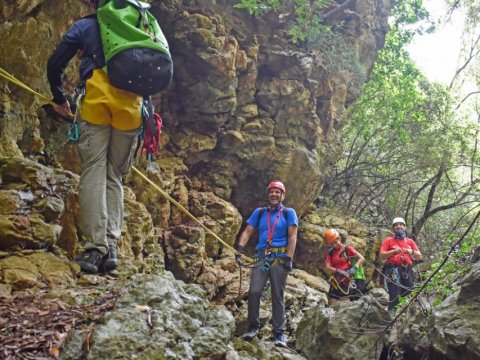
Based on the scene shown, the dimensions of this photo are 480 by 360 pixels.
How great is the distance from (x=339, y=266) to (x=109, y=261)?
499 cm

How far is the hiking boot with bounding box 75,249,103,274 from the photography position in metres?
3.74

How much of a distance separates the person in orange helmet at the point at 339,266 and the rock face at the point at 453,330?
2.97m

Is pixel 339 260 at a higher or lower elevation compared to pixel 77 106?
lower

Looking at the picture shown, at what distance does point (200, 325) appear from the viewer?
3.13 metres

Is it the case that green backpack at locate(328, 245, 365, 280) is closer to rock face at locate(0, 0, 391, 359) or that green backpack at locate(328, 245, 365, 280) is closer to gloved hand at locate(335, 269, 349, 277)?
gloved hand at locate(335, 269, 349, 277)

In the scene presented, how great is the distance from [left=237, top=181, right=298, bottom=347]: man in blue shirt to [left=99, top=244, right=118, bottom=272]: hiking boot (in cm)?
187

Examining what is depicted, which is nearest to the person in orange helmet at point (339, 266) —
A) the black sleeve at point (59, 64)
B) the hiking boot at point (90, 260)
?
the hiking boot at point (90, 260)

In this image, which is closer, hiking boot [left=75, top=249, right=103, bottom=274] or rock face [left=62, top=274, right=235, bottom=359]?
rock face [left=62, top=274, right=235, bottom=359]

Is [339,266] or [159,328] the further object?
[339,266]

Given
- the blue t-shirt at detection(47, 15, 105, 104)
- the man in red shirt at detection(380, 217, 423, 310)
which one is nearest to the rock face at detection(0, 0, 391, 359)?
the blue t-shirt at detection(47, 15, 105, 104)

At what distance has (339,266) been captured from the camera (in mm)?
7875

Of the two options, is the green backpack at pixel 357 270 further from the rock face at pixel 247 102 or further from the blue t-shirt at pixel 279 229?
the rock face at pixel 247 102

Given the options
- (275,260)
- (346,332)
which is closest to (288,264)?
(275,260)

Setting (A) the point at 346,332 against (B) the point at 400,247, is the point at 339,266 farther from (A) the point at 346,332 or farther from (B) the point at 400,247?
Result: (A) the point at 346,332
